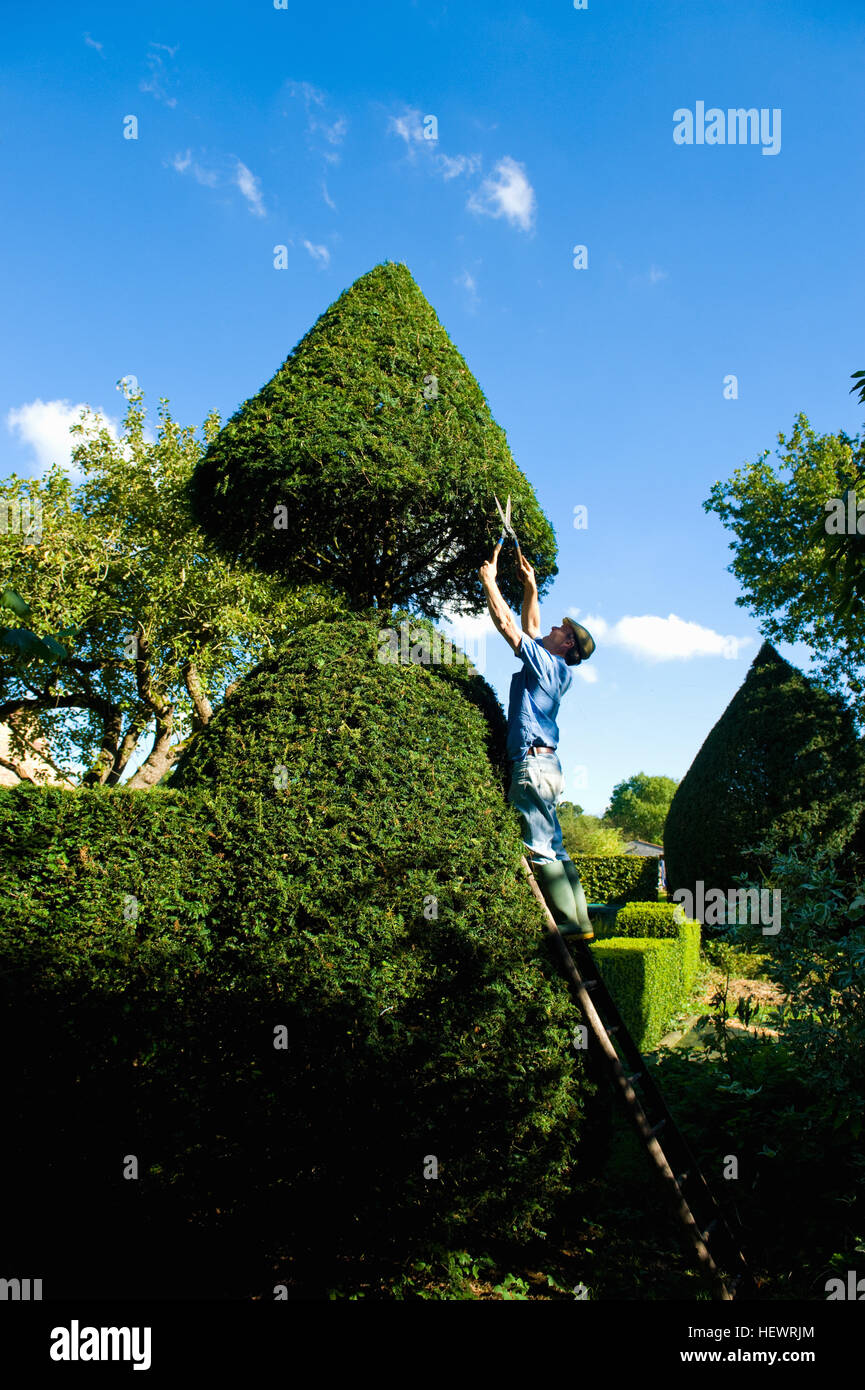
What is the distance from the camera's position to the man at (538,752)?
490 centimetres

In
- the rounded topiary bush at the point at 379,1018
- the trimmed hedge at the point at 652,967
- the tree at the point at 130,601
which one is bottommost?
the trimmed hedge at the point at 652,967

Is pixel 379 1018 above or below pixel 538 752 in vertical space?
below

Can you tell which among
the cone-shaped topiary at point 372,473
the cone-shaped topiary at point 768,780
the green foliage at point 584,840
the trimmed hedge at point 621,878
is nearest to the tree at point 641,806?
the green foliage at point 584,840

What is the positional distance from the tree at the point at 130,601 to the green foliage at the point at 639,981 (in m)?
11.2

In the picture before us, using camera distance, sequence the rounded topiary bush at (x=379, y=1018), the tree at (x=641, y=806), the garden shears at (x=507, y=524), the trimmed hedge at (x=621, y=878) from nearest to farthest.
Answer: the rounded topiary bush at (x=379, y=1018) → the garden shears at (x=507, y=524) → the trimmed hedge at (x=621, y=878) → the tree at (x=641, y=806)

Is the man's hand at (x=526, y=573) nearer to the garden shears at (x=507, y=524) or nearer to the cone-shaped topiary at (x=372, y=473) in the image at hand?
the garden shears at (x=507, y=524)

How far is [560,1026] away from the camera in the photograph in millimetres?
4398

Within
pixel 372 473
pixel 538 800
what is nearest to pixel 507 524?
pixel 372 473

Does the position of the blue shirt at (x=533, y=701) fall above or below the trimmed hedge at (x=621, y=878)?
above

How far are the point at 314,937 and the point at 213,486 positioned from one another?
11.9ft

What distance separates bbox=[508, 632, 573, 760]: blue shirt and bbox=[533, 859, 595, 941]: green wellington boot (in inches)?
28.7

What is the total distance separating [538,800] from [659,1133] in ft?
6.77

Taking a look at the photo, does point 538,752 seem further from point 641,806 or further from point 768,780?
point 641,806

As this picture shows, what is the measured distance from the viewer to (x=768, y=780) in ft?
55.3
